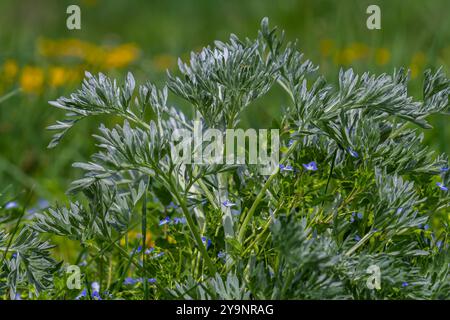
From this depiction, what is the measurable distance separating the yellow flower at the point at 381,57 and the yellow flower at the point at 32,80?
203 centimetres

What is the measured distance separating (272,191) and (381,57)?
2709 millimetres

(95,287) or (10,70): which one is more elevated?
(10,70)

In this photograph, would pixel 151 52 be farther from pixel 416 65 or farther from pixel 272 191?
pixel 272 191

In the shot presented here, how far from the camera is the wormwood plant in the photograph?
175 cm

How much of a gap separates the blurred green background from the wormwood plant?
1115 mm

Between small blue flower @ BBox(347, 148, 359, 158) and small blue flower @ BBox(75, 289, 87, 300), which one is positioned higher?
small blue flower @ BBox(347, 148, 359, 158)

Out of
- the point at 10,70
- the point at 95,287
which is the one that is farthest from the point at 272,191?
the point at 10,70

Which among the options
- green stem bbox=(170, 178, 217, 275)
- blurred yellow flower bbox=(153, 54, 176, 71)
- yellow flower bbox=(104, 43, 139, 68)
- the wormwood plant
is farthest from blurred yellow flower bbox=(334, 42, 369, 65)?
green stem bbox=(170, 178, 217, 275)

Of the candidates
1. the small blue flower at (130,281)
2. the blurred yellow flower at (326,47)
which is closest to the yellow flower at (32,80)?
the blurred yellow flower at (326,47)

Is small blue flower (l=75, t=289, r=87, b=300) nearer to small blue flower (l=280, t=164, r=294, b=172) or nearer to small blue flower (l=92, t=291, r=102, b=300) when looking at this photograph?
small blue flower (l=92, t=291, r=102, b=300)

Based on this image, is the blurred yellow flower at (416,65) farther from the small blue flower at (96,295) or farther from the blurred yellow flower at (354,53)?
the small blue flower at (96,295)

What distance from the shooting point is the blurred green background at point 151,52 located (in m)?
4.02

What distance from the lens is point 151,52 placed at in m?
6.39
